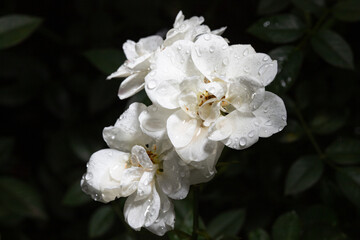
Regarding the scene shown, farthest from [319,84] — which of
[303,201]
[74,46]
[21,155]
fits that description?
[21,155]

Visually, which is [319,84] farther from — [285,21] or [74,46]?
[74,46]

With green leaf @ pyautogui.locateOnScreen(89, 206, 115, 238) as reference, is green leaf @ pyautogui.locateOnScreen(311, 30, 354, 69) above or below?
above

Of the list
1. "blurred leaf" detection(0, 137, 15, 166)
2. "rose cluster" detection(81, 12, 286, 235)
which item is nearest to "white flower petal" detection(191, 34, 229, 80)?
"rose cluster" detection(81, 12, 286, 235)

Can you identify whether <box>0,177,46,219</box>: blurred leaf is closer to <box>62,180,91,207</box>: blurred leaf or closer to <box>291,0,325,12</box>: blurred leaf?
<box>62,180,91,207</box>: blurred leaf

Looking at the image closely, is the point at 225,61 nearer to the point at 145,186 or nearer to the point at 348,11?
the point at 145,186

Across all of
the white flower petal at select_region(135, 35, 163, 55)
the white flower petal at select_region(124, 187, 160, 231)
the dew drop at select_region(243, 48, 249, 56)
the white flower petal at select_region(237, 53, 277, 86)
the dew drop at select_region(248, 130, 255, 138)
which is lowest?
the white flower petal at select_region(124, 187, 160, 231)

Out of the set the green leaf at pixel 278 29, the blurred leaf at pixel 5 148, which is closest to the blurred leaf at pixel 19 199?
the blurred leaf at pixel 5 148

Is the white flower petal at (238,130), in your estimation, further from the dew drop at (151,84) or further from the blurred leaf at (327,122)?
the blurred leaf at (327,122)

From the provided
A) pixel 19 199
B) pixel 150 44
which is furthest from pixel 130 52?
pixel 19 199
